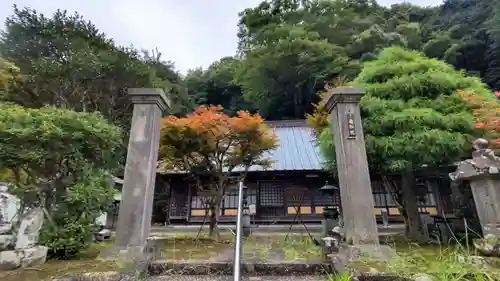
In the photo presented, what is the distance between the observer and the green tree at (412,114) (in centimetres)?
478

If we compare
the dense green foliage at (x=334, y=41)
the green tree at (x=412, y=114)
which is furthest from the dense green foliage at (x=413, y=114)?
the dense green foliage at (x=334, y=41)

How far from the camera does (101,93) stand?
43.6ft

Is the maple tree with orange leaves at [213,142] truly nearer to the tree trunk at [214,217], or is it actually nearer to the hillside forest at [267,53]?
the tree trunk at [214,217]

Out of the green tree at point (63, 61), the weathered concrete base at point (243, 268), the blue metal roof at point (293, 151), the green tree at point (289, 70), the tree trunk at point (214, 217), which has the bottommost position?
the weathered concrete base at point (243, 268)

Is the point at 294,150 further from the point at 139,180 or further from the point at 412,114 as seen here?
the point at 139,180

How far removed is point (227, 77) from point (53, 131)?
22.7m

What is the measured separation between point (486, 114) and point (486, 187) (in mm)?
1552

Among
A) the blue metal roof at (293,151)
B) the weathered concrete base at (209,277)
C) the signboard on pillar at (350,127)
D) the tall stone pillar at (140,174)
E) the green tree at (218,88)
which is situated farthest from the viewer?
the green tree at (218,88)

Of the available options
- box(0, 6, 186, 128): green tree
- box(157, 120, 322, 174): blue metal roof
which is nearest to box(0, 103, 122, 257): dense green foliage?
box(157, 120, 322, 174): blue metal roof

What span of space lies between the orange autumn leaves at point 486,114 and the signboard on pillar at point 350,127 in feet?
6.96

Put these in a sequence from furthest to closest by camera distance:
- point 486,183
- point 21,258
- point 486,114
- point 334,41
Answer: point 334,41 < point 486,114 < point 486,183 < point 21,258

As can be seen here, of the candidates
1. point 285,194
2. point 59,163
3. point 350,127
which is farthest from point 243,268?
point 285,194

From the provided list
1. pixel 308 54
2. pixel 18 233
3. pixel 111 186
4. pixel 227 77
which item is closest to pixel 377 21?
pixel 308 54

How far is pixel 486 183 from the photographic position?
3.71 metres
